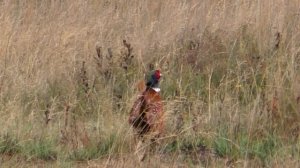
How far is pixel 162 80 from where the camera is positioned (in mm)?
5727

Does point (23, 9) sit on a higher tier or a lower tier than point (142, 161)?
higher

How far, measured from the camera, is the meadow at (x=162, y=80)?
4.46m

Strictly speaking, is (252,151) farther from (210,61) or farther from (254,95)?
(210,61)

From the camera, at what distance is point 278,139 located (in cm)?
460

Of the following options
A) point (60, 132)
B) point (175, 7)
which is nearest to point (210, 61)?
point (175, 7)

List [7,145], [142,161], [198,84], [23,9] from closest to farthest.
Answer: [142,161], [7,145], [198,84], [23,9]

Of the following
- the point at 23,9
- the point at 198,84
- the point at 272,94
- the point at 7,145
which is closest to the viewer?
the point at 7,145

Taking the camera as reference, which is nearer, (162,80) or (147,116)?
(147,116)

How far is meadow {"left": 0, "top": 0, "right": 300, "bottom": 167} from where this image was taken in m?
4.46

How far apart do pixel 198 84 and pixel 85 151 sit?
151 cm

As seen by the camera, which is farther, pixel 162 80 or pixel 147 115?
pixel 162 80

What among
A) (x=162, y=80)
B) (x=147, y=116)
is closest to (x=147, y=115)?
(x=147, y=116)

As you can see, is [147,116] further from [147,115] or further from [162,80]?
[162,80]

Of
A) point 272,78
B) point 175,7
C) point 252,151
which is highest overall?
point 175,7
